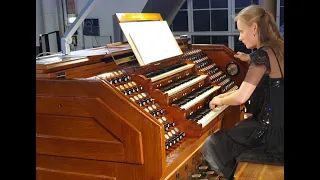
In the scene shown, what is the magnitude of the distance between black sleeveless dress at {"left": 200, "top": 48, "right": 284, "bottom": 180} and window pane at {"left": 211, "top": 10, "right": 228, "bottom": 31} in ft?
18.5

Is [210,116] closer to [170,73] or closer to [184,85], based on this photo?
[184,85]

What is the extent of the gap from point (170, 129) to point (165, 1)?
5.51 m

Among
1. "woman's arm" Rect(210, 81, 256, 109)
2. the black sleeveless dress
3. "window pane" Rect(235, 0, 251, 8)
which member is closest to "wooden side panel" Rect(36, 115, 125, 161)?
the black sleeveless dress

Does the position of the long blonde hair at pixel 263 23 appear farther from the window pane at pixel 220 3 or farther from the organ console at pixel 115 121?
the window pane at pixel 220 3

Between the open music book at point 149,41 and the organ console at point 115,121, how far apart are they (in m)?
0.09

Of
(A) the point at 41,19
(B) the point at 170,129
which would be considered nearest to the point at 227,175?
(B) the point at 170,129

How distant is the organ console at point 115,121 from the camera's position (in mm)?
1924

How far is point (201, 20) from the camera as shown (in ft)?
26.3

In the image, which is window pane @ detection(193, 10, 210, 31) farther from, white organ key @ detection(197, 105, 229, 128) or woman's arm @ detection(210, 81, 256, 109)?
woman's arm @ detection(210, 81, 256, 109)

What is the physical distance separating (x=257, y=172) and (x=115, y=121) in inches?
29.3

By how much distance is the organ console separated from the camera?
1924 millimetres

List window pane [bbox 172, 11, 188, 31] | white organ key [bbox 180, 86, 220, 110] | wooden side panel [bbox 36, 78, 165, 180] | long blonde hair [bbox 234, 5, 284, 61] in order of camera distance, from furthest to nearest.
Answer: window pane [bbox 172, 11, 188, 31] < white organ key [bbox 180, 86, 220, 110] < long blonde hair [bbox 234, 5, 284, 61] < wooden side panel [bbox 36, 78, 165, 180]
